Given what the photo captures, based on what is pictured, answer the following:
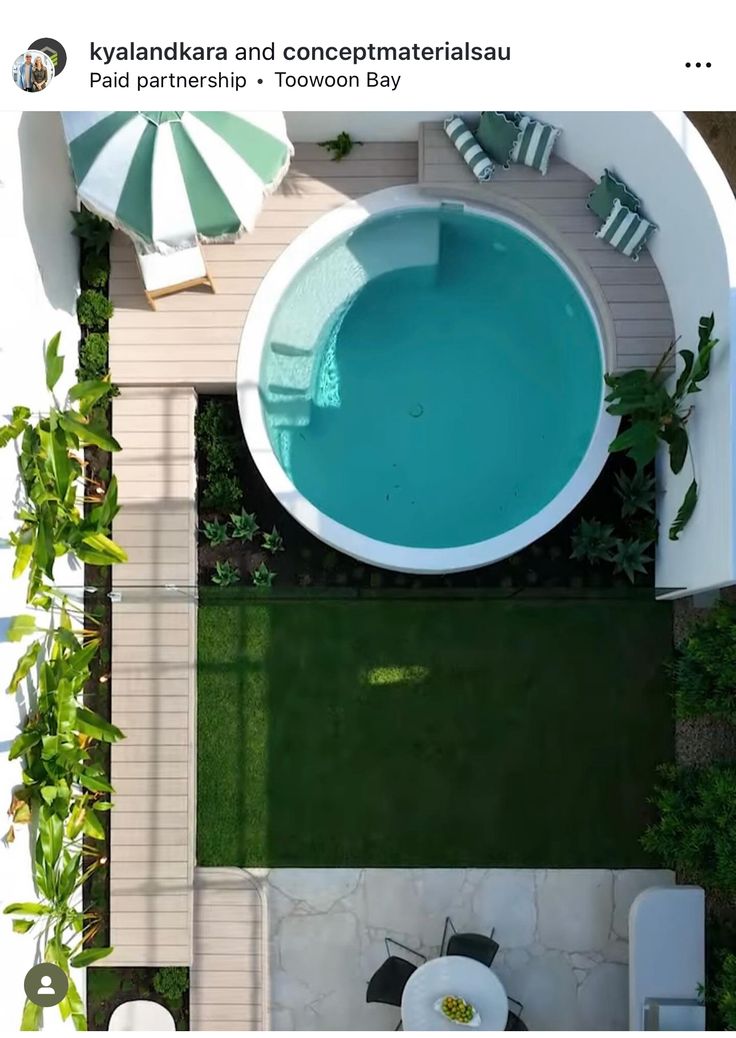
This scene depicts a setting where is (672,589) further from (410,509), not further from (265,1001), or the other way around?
(265,1001)

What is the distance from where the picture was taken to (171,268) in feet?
23.6

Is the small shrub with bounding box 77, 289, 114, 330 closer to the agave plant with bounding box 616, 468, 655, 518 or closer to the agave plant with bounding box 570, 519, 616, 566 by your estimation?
the agave plant with bounding box 570, 519, 616, 566

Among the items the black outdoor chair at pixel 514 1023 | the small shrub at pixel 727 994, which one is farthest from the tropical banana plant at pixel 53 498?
the small shrub at pixel 727 994

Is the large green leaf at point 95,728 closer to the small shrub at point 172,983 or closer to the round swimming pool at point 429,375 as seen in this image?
the small shrub at point 172,983

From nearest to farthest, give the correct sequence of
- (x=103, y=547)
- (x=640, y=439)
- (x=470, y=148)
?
(x=103, y=547) < (x=640, y=439) < (x=470, y=148)

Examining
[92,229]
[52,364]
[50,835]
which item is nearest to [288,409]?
[52,364]

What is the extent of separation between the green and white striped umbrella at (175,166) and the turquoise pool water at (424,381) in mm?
1048

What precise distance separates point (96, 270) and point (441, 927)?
18.7ft

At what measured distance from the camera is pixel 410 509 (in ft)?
24.6

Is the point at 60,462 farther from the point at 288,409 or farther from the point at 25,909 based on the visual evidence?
the point at 25,909

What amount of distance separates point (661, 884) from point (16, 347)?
604cm

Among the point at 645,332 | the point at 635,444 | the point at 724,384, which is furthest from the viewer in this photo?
the point at 645,332

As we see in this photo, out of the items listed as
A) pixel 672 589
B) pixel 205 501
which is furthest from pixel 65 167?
pixel 672 589

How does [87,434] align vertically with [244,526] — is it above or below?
above
